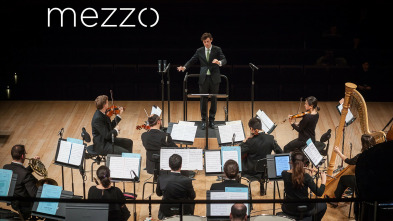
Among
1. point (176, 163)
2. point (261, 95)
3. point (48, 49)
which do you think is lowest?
point (176, 163)

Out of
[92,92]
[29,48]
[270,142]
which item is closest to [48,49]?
[29,48]

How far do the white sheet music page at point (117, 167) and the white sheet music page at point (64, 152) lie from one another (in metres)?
0.62

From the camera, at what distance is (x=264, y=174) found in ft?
21.9

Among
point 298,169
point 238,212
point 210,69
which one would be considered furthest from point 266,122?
point 238,212

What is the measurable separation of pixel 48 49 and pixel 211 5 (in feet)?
11.2

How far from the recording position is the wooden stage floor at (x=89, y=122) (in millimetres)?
7804

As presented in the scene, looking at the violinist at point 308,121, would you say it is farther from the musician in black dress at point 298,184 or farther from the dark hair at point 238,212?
the dark hair at point 238,212

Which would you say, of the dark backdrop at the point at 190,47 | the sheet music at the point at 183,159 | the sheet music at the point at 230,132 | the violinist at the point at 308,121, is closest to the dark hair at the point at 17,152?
the sheet music at the point at 183,159

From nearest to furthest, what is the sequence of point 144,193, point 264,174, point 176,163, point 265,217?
1. point 265,217
2. point 176,163
3. point 264,174
4. point 144,193

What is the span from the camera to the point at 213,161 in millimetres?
6273

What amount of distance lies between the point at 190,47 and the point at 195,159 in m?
5.03

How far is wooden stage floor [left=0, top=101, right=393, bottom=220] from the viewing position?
7804 mm

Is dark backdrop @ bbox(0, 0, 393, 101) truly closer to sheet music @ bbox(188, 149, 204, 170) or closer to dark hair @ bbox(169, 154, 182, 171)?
sheet music @ bbox(188, 149, 204, 170)

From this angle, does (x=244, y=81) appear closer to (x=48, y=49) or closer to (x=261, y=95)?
(x=261, y=95)
